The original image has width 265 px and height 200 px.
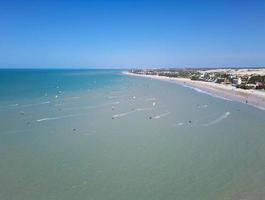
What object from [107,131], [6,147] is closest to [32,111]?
[107,131]

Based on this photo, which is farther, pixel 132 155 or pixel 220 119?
pixel 220 119

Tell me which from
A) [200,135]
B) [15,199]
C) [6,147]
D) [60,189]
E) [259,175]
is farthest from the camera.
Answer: [200,135]

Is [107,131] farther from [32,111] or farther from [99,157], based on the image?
[32,111]

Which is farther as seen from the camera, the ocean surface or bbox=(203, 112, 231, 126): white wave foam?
bbox=(203, 112, 231, 126): white wave foam

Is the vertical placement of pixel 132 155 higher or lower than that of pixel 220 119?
higher

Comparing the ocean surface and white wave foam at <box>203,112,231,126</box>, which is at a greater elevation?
the ocean surface

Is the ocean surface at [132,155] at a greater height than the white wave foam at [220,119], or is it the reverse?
the ocean surface at [132,155]

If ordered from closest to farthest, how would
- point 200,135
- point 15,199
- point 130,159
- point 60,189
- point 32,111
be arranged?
point 15,199 → point 60,189 → point 130,159 → point 200,135 → point 32,111

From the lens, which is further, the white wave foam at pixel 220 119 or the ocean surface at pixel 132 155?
the white wave foam at pixel 220 119
